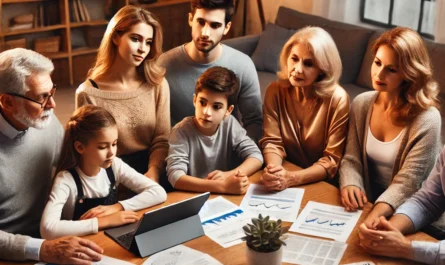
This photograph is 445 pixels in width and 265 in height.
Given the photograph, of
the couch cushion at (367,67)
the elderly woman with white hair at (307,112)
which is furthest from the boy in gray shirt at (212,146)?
the couch cushion at (367,67)

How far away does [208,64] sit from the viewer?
9.73 feet

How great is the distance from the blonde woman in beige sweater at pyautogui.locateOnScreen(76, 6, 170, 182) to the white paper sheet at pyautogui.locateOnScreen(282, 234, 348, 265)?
74cm

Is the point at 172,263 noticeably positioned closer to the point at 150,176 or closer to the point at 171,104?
the point at 150,176

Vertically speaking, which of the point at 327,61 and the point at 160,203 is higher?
the point at 327,61

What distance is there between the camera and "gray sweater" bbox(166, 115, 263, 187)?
251cm

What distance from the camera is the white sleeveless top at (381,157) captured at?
246cm

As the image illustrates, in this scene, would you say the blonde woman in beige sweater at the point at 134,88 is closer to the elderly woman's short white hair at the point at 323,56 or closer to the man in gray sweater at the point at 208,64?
the man in gray sweater at the point at 208,64

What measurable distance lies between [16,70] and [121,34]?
603mm

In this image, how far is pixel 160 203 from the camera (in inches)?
91.0

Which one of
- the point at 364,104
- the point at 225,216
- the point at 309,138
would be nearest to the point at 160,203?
the point at 225,216

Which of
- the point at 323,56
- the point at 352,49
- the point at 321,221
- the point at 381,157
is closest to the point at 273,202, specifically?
the point at 321,221

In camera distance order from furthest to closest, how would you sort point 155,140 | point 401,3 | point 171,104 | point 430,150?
point 401,3
point 171,104
point 155,140
point 430,150

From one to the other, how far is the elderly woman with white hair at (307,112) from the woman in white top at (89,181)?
608 mm

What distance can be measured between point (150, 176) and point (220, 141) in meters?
0.31
